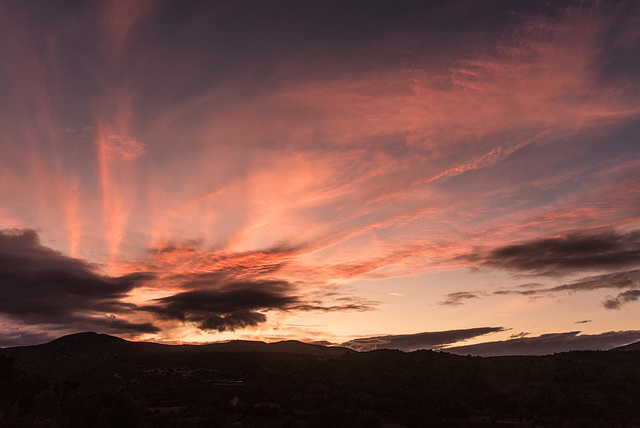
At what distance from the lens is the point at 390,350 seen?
11600cm

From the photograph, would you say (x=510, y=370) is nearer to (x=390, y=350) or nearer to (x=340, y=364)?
(x=390, y=350)

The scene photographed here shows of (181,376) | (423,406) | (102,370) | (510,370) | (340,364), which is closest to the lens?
(423,406)

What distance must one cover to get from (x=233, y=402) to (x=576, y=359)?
79493 millimetres

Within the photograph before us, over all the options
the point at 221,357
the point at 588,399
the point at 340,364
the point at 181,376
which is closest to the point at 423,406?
the point at 588,399

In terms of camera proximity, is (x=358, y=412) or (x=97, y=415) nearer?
(x=97, y=415)

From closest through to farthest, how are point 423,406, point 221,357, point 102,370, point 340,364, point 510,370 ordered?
point 423,406, point 510,370, point 340,364, point 102,370, point 221,357

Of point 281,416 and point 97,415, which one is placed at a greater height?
point 97,415

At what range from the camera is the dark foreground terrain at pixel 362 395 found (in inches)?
1341

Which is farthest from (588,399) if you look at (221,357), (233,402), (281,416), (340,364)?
(221,357)

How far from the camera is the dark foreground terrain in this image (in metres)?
34.1

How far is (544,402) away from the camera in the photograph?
6069cm

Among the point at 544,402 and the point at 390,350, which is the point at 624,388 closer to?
the point at 544,402

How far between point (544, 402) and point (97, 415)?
6254cm

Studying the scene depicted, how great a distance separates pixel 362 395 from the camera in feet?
212
